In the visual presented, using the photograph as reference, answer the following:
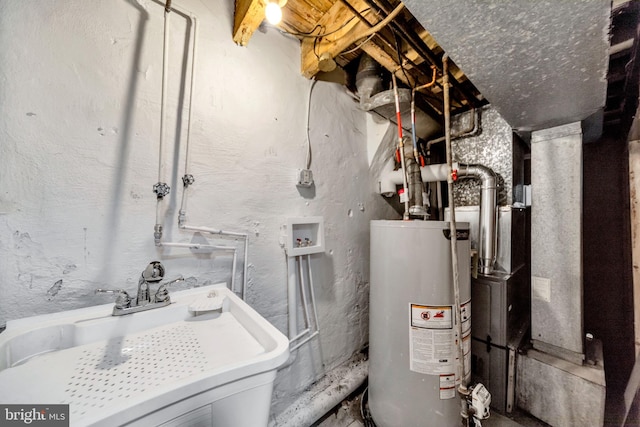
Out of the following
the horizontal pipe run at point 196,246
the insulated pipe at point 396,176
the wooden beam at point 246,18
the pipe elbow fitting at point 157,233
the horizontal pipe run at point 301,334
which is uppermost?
the wooden beam at point 246,18

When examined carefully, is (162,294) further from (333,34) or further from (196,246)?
(333,34)

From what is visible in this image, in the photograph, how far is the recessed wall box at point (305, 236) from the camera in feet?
3.62

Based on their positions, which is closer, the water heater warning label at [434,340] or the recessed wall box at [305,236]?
the water heater warning label at [434,340]

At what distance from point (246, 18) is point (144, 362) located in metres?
1.17

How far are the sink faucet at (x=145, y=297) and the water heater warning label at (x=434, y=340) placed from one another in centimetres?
94

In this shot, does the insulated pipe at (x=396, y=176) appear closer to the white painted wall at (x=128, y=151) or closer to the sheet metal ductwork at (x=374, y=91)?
the sheet metal ductwork at (x=374, y=91)

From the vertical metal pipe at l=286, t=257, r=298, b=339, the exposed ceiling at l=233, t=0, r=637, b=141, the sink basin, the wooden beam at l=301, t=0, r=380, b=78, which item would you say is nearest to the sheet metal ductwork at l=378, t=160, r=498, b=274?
the exposed ceiling at l=233, t=0, r=637, b=141

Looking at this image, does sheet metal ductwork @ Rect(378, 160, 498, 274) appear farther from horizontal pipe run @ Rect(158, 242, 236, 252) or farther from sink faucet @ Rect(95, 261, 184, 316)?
sink faucet @ Rect(95, 261, 184, 316)

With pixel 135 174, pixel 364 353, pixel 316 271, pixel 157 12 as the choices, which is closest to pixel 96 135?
pixel 135 174

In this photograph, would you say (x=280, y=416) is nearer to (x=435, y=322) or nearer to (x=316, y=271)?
(x=316, y=271)

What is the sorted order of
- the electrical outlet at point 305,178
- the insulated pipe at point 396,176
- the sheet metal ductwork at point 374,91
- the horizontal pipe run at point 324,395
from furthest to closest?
1. the insulated pipe at point 396,176
2. the sheet metal ductwork at point 374,91
3. the electrical outlet at point 305,178
4. the horizontal pipe run at point 324,395

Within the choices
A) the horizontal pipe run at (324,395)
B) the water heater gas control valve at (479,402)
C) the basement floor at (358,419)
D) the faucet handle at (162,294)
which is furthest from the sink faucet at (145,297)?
the water heater gas control valve at (479,402)

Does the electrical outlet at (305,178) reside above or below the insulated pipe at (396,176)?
below

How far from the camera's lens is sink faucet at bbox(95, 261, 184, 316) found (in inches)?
24.9
